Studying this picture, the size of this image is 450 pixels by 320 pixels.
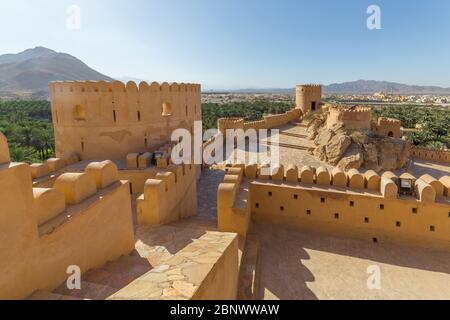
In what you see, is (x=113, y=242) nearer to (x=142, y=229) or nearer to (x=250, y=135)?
(x=142, y=229)

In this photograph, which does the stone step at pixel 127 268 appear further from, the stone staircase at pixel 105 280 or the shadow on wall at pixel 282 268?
the shadow on wall at pixel 282 268

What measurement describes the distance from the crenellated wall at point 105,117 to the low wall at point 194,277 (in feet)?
27.8

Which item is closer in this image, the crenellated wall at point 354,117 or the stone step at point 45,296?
the stone step at point 45,296

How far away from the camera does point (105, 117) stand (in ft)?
37.5

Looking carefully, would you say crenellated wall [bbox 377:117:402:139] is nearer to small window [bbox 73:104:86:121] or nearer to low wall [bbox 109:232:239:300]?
small window [bbox 73:104:86:121]

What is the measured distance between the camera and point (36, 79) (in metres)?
167

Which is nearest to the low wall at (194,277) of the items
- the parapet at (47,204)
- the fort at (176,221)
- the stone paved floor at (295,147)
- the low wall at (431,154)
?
the fort at (176,221)

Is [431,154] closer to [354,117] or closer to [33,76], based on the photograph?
[354,117]

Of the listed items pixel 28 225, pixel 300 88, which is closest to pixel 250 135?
pixel 300 88

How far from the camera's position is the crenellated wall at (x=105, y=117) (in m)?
11.2

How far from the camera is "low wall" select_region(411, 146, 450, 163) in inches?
1001
